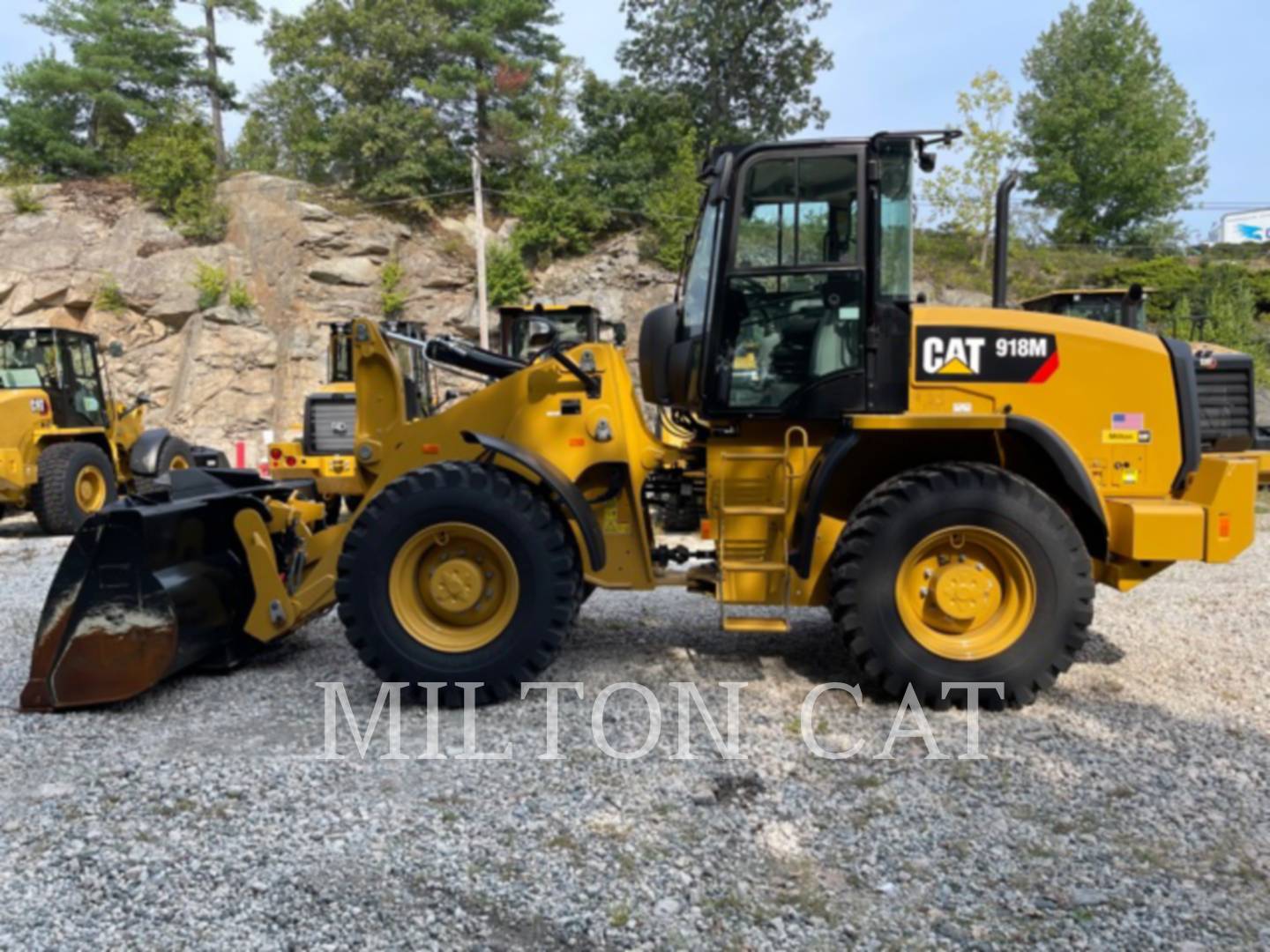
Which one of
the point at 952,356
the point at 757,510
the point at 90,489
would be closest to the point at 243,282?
the point at 90,489

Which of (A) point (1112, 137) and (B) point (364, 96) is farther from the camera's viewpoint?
(A) point (1112, 137)

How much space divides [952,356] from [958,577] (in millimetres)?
1078

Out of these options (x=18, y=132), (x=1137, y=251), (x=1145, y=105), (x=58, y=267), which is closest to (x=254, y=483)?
(x=58, y=267)

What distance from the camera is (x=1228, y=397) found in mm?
10172

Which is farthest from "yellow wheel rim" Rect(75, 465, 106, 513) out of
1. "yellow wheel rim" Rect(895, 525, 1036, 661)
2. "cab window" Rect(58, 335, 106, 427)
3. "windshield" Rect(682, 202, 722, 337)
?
"yellow wheel rim" Rect(895, 525, 1036, 661)

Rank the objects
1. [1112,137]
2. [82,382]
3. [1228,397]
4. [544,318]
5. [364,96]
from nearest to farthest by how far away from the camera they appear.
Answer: [1228,397] < [544,318] < [82,382] < [364,96] < [1112,137]

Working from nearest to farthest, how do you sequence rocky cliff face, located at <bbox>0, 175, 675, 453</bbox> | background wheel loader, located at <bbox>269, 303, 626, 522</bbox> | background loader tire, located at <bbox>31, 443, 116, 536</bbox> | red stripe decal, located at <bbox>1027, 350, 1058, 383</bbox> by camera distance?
1. red stripe decal, located at <bbox>1027, 350, 1058, 383</bbox>
2. background loader tire, located at <bbox>31, 443, 116, 536</bbox>
3. background wheel loader, located at <bbox>269, 303, 626, 522</bbox>
4. rocky cliff face, located at <bbox>0, 175, 675, 453</bbox>

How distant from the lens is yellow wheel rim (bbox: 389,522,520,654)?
176 inches

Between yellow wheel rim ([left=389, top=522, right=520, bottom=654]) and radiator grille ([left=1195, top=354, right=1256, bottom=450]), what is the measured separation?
29.3 feet

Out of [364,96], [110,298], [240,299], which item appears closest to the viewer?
[110,298]

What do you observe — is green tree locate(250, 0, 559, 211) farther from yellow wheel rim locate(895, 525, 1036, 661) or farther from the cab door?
yellow wheel rim locate(895, 525, 1036, 661)

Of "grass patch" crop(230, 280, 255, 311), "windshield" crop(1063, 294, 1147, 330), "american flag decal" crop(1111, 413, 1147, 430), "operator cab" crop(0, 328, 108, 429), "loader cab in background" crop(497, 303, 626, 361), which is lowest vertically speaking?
"american flag decal" crop(1111, 413, 1147, 430)

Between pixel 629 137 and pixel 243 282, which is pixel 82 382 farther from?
pixel 629 137

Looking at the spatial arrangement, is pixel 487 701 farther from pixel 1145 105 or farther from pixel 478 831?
pixel 1145 105
